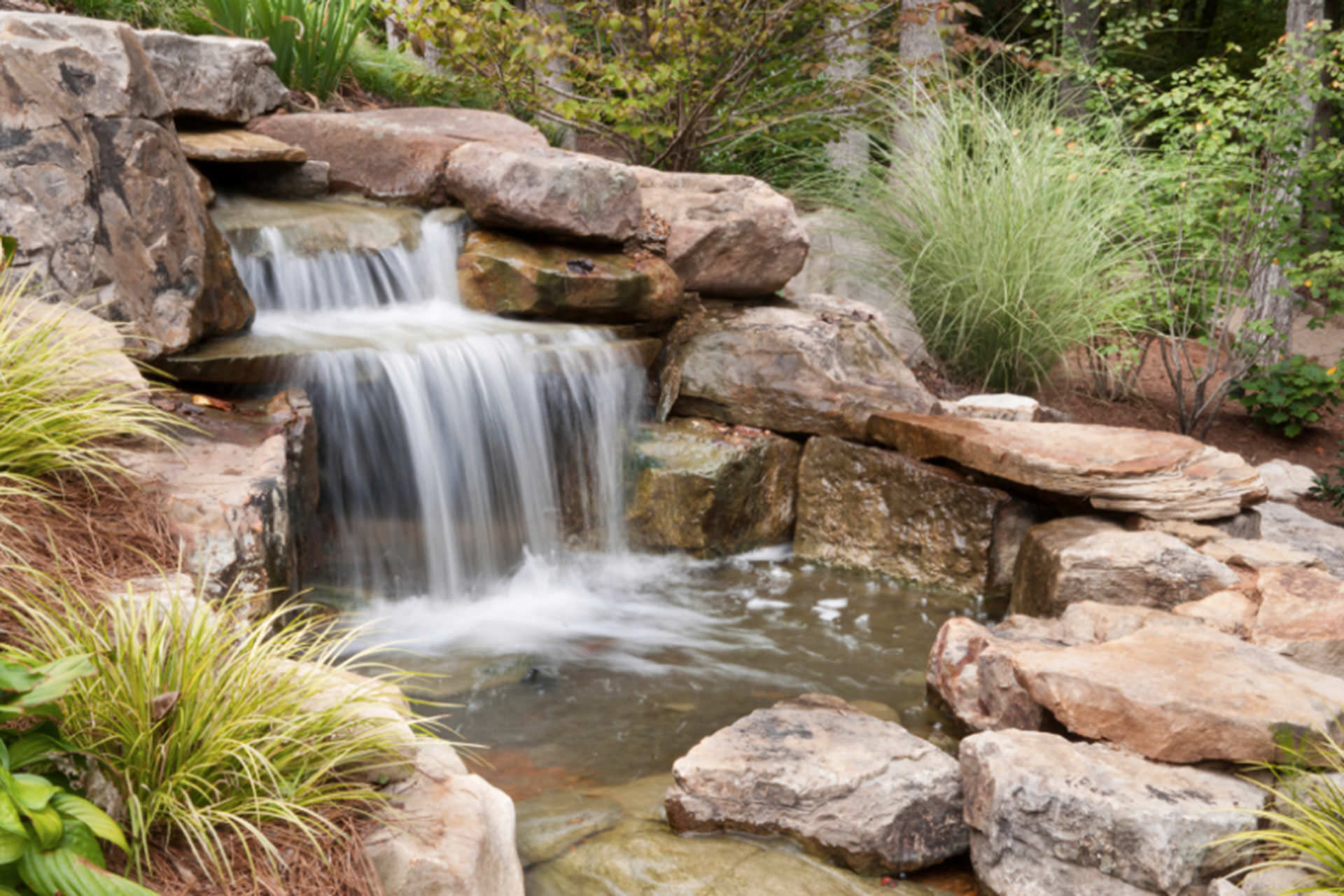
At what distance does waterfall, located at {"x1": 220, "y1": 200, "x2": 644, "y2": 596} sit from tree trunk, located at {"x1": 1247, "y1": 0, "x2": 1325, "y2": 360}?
16.7 feet

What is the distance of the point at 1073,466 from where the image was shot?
15.7 feet

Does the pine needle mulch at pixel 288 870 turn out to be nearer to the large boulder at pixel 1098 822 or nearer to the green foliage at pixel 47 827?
the green foliage at pixel 47 827

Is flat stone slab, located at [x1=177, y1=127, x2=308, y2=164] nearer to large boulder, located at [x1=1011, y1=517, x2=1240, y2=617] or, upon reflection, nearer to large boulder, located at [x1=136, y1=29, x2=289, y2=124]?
large boulder, located at [x1=136, y1=29, x2=289, y2=124]

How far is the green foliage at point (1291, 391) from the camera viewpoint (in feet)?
25.1

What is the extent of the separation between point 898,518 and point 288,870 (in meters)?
4.00

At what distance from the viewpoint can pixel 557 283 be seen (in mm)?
5570

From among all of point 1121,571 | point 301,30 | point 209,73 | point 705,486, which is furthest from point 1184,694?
point 301,30

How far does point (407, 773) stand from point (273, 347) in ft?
8.57

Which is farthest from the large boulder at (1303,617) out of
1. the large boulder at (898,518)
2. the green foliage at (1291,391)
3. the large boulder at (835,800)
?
the green foliage at (1291,391)

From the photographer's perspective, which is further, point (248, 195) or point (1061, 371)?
point (1061, 371)

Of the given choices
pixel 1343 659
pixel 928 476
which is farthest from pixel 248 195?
pixel 1343 659

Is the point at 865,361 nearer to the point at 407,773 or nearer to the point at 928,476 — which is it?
the point at 928,476

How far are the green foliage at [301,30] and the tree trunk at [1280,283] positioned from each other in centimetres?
672

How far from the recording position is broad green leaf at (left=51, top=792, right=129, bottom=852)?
1.76 metres
